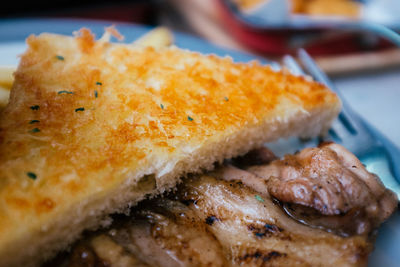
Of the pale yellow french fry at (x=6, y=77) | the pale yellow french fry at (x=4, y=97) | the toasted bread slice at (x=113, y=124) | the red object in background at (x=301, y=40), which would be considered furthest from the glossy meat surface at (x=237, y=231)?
the red object in background at (x=301, y=40)

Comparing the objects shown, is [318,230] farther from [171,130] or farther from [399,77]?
[399,77]

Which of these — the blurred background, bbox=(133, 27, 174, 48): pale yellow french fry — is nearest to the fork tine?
the blurred background

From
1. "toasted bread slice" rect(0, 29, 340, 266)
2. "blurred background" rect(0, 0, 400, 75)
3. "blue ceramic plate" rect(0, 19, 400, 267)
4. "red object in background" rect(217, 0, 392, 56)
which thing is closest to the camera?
"toasted bread slice" rect(0, 29, 340, 266)

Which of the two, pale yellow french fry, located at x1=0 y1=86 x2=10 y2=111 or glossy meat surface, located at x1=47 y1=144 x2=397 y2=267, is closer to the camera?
glossy meat surface, located at x1=47 y1=144 x2=397 y2=267

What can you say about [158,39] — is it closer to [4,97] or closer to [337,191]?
[4,97]

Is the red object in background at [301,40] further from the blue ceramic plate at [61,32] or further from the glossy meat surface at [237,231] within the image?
the glossy meat surface at [237,231]

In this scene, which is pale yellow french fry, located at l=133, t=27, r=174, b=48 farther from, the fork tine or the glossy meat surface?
the glossy meat surface

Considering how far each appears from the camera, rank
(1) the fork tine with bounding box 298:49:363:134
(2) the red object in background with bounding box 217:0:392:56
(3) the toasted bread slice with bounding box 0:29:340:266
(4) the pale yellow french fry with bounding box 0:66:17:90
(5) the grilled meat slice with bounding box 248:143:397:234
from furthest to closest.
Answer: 1. (2) the red object in background with bounding box 217:0:392:56
2. (1) the fork tine with bounding box 298:49:363:134
3. (4) the pale yellow french fry with bounding box 0:66:17:90
4. (5) the grilled meat slice with bounding box 248:143:397:234
5. (3) the toasted bread slice with bounding box 0:29:340:266

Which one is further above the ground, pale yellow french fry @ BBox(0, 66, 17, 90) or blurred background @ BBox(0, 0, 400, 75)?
blurred background @ BBox(0, 0, 400, 75)
